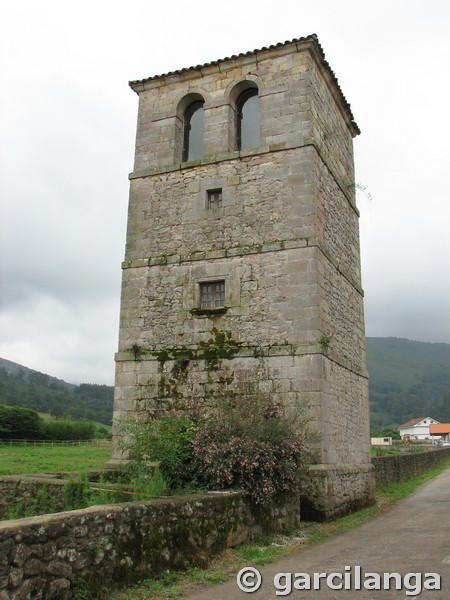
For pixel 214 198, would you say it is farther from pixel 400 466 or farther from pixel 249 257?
pixel 400 466

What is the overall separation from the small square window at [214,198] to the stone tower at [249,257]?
67 millimetres

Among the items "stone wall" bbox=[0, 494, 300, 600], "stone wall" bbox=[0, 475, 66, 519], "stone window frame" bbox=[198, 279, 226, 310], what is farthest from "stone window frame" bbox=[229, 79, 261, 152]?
"stone wall" bbox=[0, 494, 300, 600]

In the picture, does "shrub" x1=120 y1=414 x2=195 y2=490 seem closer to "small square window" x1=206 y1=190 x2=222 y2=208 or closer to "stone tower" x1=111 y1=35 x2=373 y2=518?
"stone tower" x1=111 y1=35 x2=373 y2=518

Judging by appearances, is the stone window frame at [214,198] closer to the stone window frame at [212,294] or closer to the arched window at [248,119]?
the arched window at [248,119]

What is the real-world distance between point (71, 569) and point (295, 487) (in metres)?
5.15

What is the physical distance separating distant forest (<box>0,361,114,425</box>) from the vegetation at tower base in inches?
3461

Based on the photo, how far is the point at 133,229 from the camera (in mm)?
13586

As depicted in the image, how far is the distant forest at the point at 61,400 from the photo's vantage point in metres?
107

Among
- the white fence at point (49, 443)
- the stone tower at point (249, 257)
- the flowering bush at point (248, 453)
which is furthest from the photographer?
the white fence at point (49, 443)

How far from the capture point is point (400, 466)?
72.4ft

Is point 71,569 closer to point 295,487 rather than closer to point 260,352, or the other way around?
point 295,487

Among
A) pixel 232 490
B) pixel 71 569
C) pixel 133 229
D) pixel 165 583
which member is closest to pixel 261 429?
pixel 232 490

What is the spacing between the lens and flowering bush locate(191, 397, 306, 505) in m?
8.39

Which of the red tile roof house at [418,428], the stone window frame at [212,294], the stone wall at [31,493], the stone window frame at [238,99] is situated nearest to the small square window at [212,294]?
the stone window frame at [212,294]
